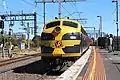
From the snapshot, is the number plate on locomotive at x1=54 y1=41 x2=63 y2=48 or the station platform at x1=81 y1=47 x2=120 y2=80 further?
the number plate on locomotive at x1=54 y1=41 x2=63 y2=48

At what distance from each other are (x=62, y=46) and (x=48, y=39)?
88 cm

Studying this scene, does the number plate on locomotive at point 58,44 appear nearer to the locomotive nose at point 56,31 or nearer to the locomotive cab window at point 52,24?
the locomotive nose at point 56,31

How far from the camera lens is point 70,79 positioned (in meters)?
14.5

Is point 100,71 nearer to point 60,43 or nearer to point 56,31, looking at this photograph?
point 60,43

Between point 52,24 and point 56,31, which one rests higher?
point 52,24

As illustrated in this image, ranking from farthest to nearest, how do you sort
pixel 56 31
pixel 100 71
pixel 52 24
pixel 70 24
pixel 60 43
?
1. pixel 70 24
2. pixel 52 24
3. pixel 100 71
4. pixel 56 31
5. pixel 60 43

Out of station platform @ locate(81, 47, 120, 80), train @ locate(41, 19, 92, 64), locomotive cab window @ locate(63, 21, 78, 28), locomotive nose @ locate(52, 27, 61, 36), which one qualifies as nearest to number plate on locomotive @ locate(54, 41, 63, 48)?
train @ locate(41, 19, 92, 64)

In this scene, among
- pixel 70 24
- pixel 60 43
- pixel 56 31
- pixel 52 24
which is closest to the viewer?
pixel 60 43

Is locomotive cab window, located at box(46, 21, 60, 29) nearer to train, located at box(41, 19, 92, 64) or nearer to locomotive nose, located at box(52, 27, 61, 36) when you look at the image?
train, located at box(41, 19, 92, 64)

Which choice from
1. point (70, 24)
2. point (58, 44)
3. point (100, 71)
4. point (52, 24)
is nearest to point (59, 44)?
point (58, 44)

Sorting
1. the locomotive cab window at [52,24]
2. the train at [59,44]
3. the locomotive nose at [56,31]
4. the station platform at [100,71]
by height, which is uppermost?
the locomotive cab window at [52,24]

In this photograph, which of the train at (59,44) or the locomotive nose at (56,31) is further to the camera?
the locomotive nose at (56,31)

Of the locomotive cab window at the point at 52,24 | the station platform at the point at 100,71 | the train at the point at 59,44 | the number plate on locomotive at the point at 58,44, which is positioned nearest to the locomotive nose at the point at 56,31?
the train at the point at 59,44

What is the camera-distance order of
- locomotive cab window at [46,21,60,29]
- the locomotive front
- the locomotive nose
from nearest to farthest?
the locomotive front, the locomotive nose, locomotive cab window at [46,21,60,29]
